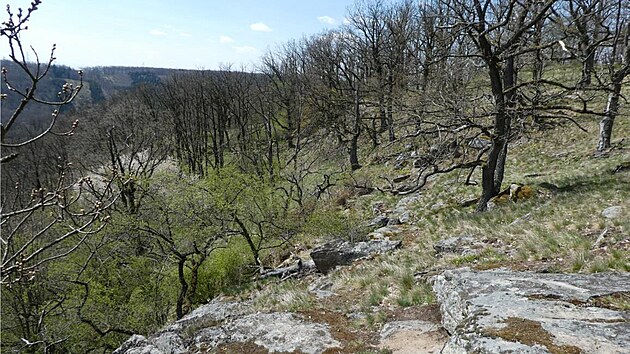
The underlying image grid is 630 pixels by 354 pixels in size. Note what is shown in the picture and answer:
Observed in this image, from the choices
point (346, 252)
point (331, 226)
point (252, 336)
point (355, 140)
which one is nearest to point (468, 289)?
point (252, 336)

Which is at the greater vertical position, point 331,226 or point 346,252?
point 346,252

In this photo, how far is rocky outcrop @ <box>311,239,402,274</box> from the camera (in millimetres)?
11750

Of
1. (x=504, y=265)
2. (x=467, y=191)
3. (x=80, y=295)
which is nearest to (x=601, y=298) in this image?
(x=504, y=265)

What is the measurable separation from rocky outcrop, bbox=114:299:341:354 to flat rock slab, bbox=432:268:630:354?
201cm

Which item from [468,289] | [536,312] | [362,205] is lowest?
[362,205]

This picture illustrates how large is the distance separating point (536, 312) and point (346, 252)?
7813 millimetres

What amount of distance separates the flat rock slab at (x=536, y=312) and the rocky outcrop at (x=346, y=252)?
5829 millimetres

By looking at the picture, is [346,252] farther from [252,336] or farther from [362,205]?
[362,205]

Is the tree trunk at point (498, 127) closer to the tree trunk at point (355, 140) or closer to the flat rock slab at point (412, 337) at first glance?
the flat rock slab at point (412, 337)

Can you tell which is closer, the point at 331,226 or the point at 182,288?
the point at 182,288

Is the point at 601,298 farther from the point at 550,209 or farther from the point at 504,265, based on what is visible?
the point at 550,209

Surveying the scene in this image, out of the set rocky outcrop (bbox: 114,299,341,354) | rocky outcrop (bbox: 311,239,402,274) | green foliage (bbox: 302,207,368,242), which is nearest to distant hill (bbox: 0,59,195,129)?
rocky outcrop (bbox: 114,299,341,354)

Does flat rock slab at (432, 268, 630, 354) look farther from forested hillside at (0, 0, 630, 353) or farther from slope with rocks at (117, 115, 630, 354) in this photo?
forested hillside at (0, 0, 630, 353)

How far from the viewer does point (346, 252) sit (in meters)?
12.0
